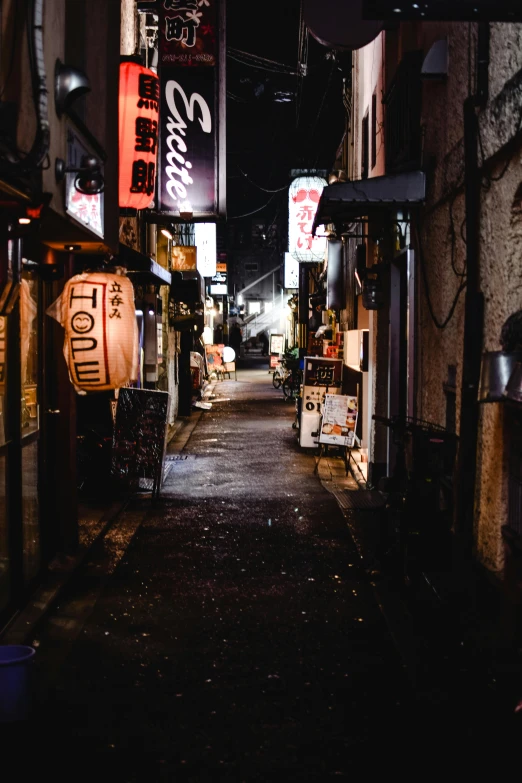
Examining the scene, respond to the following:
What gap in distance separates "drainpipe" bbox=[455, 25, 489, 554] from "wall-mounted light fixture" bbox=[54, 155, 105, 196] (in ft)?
13.7

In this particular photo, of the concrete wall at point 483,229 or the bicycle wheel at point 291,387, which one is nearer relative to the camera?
the concrete wall at point 483,229

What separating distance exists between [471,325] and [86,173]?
4587mm

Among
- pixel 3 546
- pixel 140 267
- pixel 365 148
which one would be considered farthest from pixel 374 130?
pixel 3 546

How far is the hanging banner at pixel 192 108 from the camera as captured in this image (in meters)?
15.0

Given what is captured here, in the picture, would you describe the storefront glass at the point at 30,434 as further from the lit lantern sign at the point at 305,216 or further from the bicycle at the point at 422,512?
the lit lantern sign at the point at 305,216

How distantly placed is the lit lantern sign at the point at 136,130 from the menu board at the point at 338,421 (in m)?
7.21

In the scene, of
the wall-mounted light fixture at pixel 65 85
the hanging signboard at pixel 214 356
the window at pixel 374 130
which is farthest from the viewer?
the hanging signboard at pixel 214 356

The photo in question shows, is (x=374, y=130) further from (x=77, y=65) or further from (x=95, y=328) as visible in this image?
(x=95, y=328)

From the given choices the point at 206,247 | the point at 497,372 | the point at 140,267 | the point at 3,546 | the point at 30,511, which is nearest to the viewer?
the point at 497,372

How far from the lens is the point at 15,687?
5.95m

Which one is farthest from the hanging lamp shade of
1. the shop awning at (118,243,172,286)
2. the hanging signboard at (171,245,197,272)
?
the hanging signboard at (171,245,197,272)

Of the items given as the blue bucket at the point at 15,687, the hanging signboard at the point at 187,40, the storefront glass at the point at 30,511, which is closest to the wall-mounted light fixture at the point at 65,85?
the storefront glass at the point at 30,511

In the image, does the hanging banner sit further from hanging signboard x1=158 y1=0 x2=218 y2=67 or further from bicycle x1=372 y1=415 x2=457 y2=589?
bicycle x1=372 y1=415 x2=457 y2=589

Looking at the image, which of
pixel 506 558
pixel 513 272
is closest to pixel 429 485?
pixel 506 558
